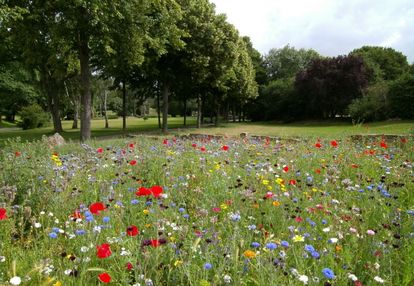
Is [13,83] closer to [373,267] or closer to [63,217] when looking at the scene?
[63,217]

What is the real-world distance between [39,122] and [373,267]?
171ft

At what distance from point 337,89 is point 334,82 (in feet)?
3.56

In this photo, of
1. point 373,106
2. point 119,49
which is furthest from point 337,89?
point 119,49

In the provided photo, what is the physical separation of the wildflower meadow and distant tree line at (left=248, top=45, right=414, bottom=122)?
35019mm

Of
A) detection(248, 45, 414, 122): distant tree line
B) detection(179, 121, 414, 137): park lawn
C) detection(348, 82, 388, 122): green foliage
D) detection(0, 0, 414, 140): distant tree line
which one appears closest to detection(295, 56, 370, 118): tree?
detection(248, 45, 414, 122): distant tree line

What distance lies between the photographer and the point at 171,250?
2.79 metres

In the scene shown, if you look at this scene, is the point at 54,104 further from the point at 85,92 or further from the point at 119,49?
the point at 119,49

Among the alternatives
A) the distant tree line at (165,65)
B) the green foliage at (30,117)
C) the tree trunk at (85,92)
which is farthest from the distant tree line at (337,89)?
the green foliage at (30,117)

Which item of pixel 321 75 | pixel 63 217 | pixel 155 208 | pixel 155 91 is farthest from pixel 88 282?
pixel 321 75

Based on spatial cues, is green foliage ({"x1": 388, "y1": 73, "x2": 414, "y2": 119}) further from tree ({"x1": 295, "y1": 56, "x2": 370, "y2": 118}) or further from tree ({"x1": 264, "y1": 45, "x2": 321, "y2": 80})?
Result: tree ({"x1": 264, "y1": 45, "x2": 321, "y2": 80})

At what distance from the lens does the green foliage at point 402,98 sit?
118 feet

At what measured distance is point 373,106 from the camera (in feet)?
129

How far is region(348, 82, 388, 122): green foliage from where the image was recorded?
127 ft

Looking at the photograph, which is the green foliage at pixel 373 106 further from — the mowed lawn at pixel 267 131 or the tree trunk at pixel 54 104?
the tree trunk at pixel 54 104
